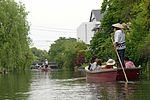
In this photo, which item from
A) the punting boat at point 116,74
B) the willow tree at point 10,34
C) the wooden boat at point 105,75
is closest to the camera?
the punting boat at point 116,74

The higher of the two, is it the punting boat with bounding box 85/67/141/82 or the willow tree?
the willow tree

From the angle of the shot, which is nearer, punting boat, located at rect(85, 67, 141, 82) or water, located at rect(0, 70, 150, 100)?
water, located at rect(0, 70, 150, 100)

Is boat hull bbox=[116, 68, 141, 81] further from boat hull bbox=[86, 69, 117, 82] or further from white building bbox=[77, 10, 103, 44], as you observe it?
white building bbox=[77, 10, 103, 44]

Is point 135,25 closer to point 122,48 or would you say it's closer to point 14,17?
point 122,48

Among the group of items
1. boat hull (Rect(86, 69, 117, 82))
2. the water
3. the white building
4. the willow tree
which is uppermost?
the white building

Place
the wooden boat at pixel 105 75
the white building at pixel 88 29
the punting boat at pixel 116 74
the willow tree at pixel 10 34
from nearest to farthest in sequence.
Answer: the punting boat at pixel 116 74
the wooden boat at pixel 105 75
the willow tree at pixel 10 34
the white building at pixel 88 29

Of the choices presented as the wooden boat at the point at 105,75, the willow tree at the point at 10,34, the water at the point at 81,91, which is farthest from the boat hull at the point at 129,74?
the willow tree at the point at 10,34

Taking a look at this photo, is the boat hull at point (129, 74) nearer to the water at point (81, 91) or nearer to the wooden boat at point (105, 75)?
the wooden boat at point (105, 75)

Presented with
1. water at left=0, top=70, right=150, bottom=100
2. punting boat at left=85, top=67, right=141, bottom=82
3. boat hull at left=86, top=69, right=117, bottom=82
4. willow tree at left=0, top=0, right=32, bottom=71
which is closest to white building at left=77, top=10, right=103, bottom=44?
willow tree at left=0, top=0, right=32, bottom=71

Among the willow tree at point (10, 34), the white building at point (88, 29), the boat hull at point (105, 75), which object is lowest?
the boat hull at point (105, 75)

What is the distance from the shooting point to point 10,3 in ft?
110

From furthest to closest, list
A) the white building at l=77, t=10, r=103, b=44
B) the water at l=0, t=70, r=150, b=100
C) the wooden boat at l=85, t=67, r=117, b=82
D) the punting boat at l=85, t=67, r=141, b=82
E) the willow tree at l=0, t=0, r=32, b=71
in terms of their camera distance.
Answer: the white building at l=77, t=10, r=103, b=44, the willow tree at l=0, t=0, r=32, b=71, the wooden boat at l=85, t=67, r=117, b=82, the punting boat at l=85, t=67, r=141, b=82, the water at l=0, t=70, r=150, b=100

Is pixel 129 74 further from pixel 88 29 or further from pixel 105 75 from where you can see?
pixel 88 29

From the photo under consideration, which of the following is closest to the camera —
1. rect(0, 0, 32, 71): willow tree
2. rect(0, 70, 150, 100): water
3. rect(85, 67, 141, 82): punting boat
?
rect(0, 70, 150, 100): water
